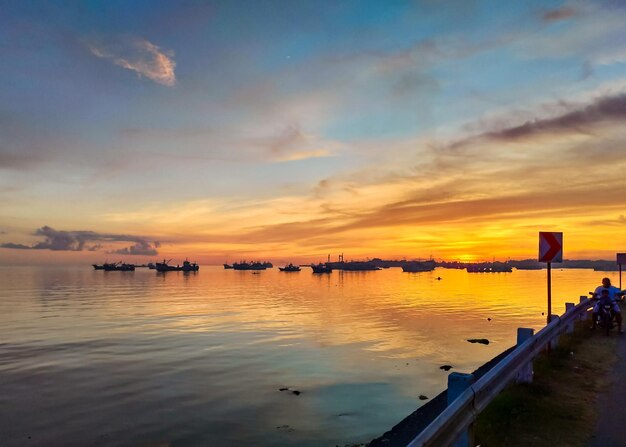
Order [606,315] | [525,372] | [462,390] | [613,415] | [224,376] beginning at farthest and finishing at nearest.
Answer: [224,376] → [606,315] → [525,372] → [613,415] → [462,390]

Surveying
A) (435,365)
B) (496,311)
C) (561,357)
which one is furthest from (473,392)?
(496,311)

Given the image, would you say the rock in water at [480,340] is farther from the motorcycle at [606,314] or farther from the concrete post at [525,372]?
the concrete post at [525,372]

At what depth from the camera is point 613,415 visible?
7719 millimetres

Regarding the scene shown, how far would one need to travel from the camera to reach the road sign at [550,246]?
1240 cm

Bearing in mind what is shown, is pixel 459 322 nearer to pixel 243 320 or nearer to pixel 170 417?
pixel 243 320

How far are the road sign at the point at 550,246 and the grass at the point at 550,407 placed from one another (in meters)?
2.77

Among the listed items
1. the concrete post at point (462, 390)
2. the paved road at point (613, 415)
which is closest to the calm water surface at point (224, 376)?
the paved road at point (613, 415)

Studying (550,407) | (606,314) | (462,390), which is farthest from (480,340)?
(462,390)

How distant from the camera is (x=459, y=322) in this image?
41.2m

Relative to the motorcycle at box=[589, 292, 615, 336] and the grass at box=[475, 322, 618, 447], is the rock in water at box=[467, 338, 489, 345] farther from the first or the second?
the grass at box=[475, 322, 618, 447]

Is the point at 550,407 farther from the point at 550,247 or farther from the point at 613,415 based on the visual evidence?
the point at 550,247

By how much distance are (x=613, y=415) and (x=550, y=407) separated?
3.24ft

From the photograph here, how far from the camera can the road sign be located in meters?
12.4

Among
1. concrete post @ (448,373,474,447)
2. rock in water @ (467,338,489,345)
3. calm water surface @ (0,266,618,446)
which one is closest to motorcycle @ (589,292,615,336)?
calm water surface @ (0,266,618,446)
